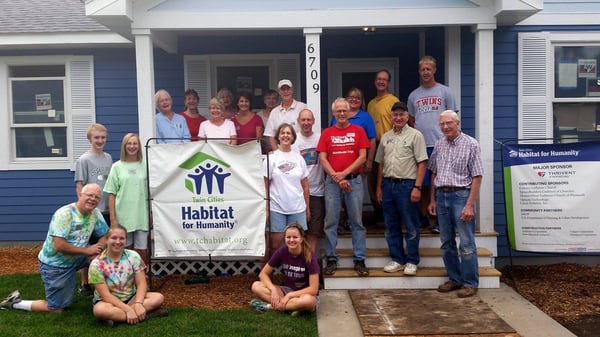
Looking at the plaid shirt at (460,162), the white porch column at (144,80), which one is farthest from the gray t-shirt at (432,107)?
the white porch column at (144,80)

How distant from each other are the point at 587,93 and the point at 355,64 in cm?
290

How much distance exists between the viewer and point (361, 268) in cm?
537

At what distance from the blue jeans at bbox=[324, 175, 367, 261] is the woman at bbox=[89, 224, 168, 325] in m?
1.67

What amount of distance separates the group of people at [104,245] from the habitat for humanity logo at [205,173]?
1.38 feet

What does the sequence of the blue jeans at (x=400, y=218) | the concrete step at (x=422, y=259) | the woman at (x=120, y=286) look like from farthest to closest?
the concrete step at (x=422, y=259)
the blue jeans at (x=400, y=218)
the woman at (x=120, y=286)

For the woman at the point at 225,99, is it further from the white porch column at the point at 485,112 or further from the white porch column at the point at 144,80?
the white porch column at the point at 485,112

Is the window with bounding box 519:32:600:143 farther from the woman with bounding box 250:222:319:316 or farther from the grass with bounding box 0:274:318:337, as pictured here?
the grass with bounding box 0:274:318:337

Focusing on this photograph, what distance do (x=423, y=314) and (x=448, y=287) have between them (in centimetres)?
72

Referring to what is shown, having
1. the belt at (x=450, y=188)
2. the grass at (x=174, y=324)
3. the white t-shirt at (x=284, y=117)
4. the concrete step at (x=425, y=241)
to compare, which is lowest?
the grass at (x=174, y=324)

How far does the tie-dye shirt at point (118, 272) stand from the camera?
4363 mm

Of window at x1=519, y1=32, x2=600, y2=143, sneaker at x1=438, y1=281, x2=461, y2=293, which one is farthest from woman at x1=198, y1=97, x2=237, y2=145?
window at x1=519, y1=32, x2=600, y2=143

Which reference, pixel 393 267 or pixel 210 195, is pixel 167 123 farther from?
pixel 393 267

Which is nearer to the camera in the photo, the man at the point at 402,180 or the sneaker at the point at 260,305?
the sneaker at the point at 260,305

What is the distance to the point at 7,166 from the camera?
754cm
